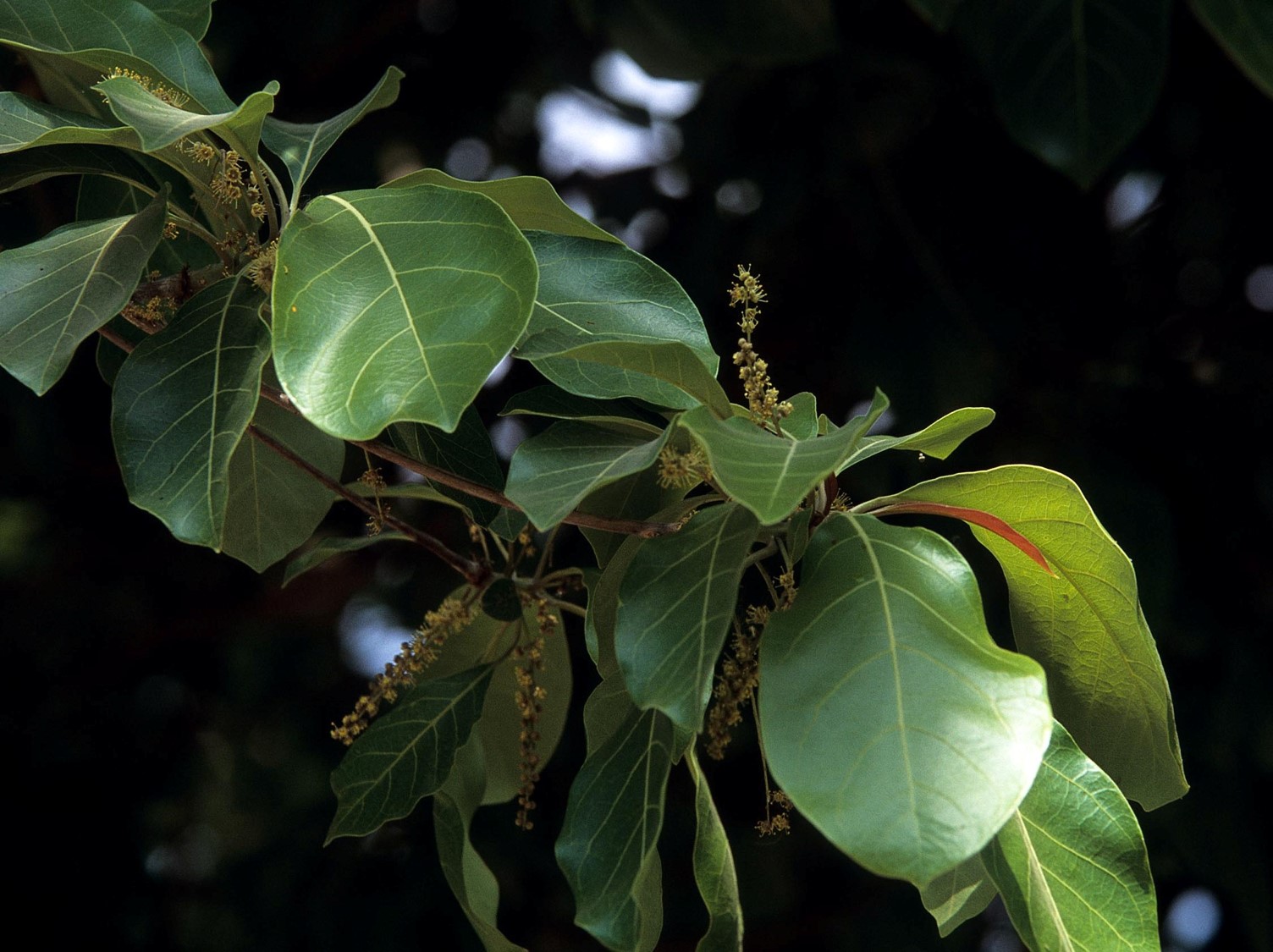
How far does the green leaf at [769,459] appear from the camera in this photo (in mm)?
391

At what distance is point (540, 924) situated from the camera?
5.69ft

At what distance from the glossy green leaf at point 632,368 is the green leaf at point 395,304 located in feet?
0.12

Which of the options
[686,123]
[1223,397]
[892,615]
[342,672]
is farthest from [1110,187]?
[892,615]

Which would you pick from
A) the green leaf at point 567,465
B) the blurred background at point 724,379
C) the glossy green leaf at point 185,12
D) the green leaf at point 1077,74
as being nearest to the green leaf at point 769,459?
the green leaf at point 567,465

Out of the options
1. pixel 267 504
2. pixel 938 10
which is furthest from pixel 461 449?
pixel 938 10

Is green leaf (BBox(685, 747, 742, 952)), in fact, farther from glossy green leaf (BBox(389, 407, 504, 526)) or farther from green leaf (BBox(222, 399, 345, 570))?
green leaf (BBox(222, 399, 345, 570))

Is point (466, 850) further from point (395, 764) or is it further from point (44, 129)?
point (44, 129)

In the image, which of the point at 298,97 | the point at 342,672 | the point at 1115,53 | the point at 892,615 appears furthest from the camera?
the point at 342,672

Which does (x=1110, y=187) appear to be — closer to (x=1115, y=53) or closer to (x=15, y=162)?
(x=1115, y=53)

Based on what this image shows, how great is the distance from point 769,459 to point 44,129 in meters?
0.33

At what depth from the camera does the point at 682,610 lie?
17.9 inches

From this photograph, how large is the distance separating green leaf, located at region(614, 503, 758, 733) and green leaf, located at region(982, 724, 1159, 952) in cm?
15

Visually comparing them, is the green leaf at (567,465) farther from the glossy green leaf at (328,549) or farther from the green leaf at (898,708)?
the glossy green leaf at (328,549)

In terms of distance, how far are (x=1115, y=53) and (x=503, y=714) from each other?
0.92m
